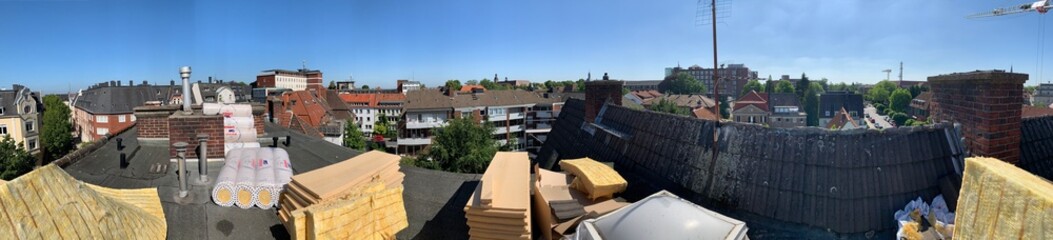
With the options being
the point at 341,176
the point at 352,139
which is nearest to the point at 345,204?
the point at 341,176

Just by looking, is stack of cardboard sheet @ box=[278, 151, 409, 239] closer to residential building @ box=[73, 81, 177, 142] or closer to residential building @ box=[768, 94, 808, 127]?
residential building @ box=[73, 81, 177, 142]

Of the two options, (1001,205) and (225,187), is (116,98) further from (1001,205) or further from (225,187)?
(1001,205)

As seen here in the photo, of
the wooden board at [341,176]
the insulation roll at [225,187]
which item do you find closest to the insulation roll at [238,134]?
the insulation roll at [225,187]

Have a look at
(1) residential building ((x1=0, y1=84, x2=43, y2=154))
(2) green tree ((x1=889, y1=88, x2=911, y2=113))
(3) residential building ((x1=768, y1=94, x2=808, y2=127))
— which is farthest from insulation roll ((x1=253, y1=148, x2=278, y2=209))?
(2) green tree ((x1=889, y1=88, x2=911, y2=113))

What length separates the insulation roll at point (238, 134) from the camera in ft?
28.3

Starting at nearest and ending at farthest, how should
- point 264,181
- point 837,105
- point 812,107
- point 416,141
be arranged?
point 264,181, point 416,141, point 837,105, point 812,107

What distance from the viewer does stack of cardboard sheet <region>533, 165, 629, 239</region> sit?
5.53 m

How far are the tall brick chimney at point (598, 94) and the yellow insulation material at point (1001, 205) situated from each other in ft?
27.1

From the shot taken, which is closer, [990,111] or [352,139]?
[990,111]

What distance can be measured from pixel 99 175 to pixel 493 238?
639 centimetres

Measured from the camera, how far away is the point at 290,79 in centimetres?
9950

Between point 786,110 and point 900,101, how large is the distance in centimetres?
3364

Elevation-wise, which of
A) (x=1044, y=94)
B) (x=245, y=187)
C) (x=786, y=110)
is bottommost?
(x=786, y=110)

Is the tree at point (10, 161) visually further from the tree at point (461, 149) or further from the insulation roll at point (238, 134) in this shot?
the insulation roll at point (238, 134)
